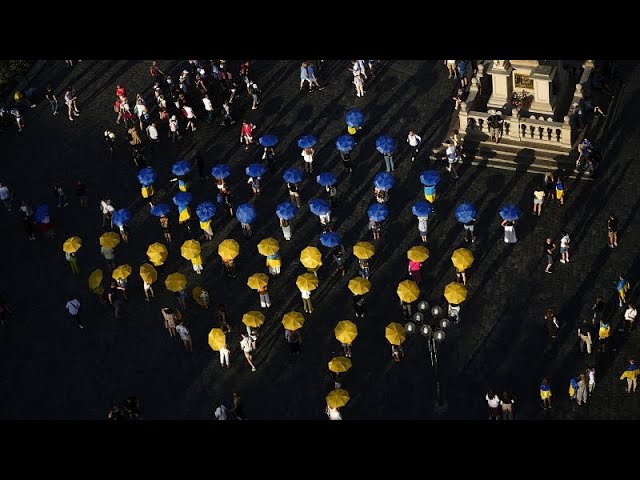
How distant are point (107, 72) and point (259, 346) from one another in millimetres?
23936

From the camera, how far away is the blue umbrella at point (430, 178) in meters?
50.6

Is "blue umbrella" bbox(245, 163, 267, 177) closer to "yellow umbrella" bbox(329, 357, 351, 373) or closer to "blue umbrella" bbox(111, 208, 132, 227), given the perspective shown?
"blue umbrella" bbox(111, 208, 132, 227)

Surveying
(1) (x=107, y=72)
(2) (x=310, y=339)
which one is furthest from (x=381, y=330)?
(1) (x=107, y=72)

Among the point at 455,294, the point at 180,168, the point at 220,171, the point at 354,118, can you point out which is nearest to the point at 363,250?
the point at 455,294

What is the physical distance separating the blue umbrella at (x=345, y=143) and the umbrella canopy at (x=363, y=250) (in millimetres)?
7284

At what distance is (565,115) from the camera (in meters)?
54.5

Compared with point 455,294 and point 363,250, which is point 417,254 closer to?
point 363,250

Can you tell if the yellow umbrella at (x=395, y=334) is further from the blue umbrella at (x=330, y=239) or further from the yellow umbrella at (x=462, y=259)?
the blue umbrella at (x=330, y=239)

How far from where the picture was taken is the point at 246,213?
50188mm

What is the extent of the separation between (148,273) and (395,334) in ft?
37.8

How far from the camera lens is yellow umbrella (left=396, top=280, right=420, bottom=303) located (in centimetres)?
4538

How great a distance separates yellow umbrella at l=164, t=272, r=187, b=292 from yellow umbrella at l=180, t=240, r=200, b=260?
1341mm

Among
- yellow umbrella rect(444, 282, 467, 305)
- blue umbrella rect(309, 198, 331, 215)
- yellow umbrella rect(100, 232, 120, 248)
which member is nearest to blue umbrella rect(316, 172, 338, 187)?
blue umbrella rect(309, 198, 331, 215)

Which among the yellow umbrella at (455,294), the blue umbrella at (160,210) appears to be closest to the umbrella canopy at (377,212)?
the yellow umbrella at (455,294)
